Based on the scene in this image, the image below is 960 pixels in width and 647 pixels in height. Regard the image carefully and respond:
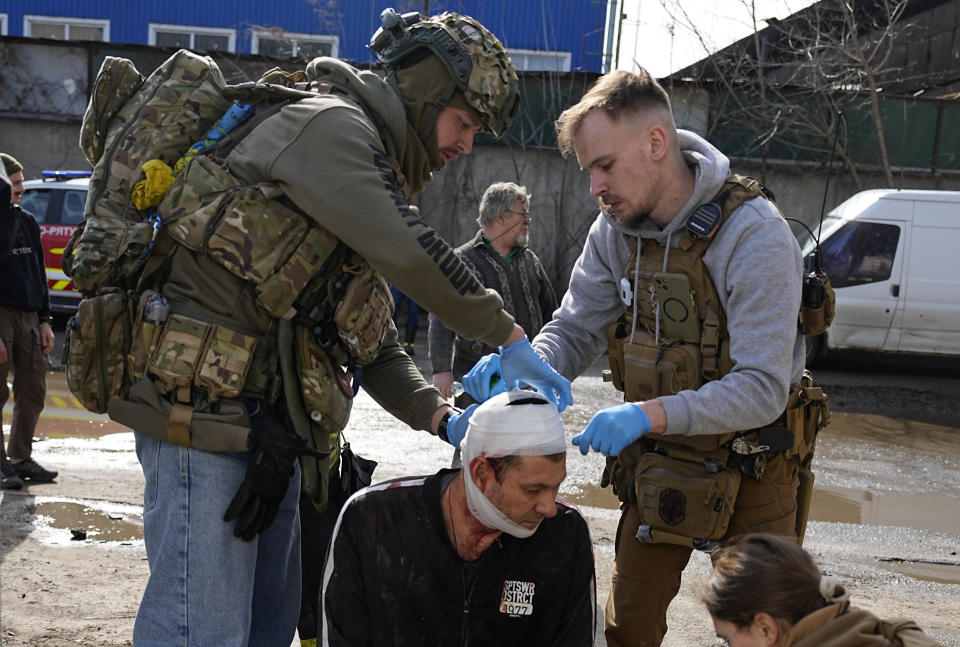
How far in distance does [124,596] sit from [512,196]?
2.97 meters

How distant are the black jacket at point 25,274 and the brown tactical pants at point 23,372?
0.29 feet

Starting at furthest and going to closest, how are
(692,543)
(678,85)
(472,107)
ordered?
(678,85) < (692,543) < (472,107)

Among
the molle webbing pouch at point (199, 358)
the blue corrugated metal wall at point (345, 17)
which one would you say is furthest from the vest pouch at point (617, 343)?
the blue corrugated metal wall at point (345, 17)

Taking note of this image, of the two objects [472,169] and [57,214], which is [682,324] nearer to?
[57,214]

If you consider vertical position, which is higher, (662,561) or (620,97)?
(620,97)

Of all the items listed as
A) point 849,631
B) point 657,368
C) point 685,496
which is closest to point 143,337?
point 657,368

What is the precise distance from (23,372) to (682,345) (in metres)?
4.48

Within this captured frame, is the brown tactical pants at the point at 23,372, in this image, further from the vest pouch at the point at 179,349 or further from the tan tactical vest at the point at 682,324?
the tan tactical vest at the point at 682,324

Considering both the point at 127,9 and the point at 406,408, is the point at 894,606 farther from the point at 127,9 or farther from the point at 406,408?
the point at 127,9

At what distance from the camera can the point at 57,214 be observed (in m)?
11.7

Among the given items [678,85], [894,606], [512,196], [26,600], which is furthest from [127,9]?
[894,606]

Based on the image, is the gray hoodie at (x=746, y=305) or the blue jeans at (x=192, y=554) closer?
the blue jeans at (x=192, y=554)

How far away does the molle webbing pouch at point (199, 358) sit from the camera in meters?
2.31

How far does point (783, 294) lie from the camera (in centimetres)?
271
